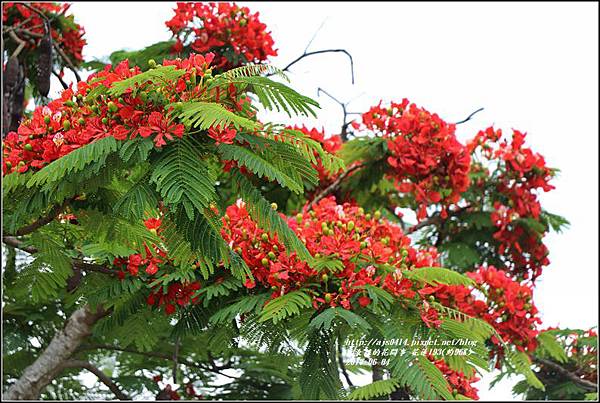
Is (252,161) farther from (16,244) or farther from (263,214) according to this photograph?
(16,244)

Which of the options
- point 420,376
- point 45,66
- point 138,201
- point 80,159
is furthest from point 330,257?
point 45,66

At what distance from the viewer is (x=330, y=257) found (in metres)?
3.65

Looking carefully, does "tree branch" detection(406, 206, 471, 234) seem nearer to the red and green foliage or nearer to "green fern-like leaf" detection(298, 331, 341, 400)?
the red and green foliage

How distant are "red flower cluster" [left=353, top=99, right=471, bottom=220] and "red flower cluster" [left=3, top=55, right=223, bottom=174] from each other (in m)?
2.35

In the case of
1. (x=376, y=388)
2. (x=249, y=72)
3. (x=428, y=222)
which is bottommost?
A: (x=376, y=388)

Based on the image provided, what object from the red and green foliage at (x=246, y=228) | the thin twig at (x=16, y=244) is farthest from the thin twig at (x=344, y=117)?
the thin twig at (x=16, y=244)

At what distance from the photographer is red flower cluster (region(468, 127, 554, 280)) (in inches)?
224

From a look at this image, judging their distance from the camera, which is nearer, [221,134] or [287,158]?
[221,134]

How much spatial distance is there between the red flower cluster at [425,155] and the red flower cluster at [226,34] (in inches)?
36.0

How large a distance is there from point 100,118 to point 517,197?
3633 millimetres

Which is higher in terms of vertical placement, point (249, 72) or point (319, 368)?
point (249, 72)

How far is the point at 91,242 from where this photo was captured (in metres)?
3.71

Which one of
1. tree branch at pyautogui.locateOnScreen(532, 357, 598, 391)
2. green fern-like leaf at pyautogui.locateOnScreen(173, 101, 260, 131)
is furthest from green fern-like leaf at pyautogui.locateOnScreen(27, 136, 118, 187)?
tree branch at pyautogui.locateOnScreen(532, 357, 598, 391)

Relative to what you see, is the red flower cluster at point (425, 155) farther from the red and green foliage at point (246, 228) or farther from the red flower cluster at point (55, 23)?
the red flower cluster at point (55, 23)
